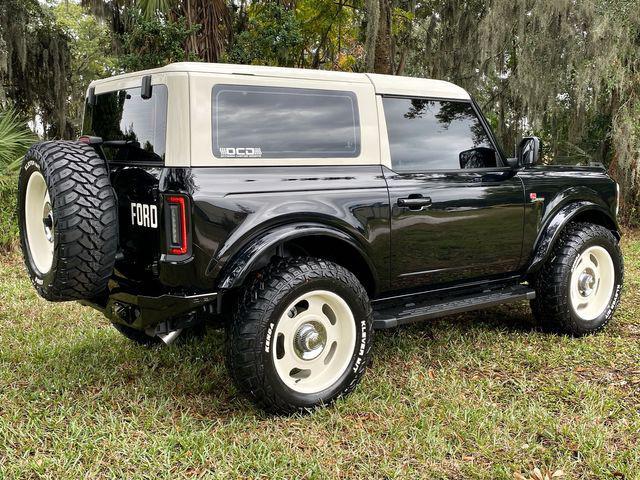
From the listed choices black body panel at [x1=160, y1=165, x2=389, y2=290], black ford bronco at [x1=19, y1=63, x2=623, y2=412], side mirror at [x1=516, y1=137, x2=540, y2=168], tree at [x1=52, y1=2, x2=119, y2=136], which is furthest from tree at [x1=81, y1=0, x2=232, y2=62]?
tree at [x1=52, y1=2, x2=119, y2=136]

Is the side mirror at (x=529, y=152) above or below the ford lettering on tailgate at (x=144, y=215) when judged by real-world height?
above

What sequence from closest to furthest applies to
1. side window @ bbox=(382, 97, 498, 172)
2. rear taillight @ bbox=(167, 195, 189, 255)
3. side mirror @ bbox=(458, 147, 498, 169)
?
rear taillight @ bbox=(167, 195, 189, 255) → side window @ bbox=(382, 97, 498, 172) → side mirror @ bbox=(458, 147, 498, 169)

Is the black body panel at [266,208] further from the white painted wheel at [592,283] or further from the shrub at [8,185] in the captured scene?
the shrub at [8,185]

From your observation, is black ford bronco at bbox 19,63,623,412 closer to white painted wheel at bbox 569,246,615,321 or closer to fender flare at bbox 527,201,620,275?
fender flare at bbox 527,201,620,275

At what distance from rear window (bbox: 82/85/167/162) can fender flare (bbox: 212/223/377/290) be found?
2.14 feet

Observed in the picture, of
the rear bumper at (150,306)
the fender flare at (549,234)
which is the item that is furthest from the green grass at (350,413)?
the fender flare at (549,234)

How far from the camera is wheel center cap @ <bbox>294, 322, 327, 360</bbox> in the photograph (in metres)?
3.32

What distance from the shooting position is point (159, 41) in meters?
9.70

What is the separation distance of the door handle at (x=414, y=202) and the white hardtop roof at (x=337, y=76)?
69 cm

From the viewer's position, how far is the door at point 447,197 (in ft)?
12.2

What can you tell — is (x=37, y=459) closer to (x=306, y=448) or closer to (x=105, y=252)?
(x=105, y=252)

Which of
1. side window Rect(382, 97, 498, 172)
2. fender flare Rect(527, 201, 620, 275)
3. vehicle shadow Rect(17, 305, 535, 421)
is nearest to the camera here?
vehicle shadow Rect(17, 305, 535, 421)

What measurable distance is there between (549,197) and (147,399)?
313 centimetres

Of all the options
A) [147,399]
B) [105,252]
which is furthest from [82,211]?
[147,399]
